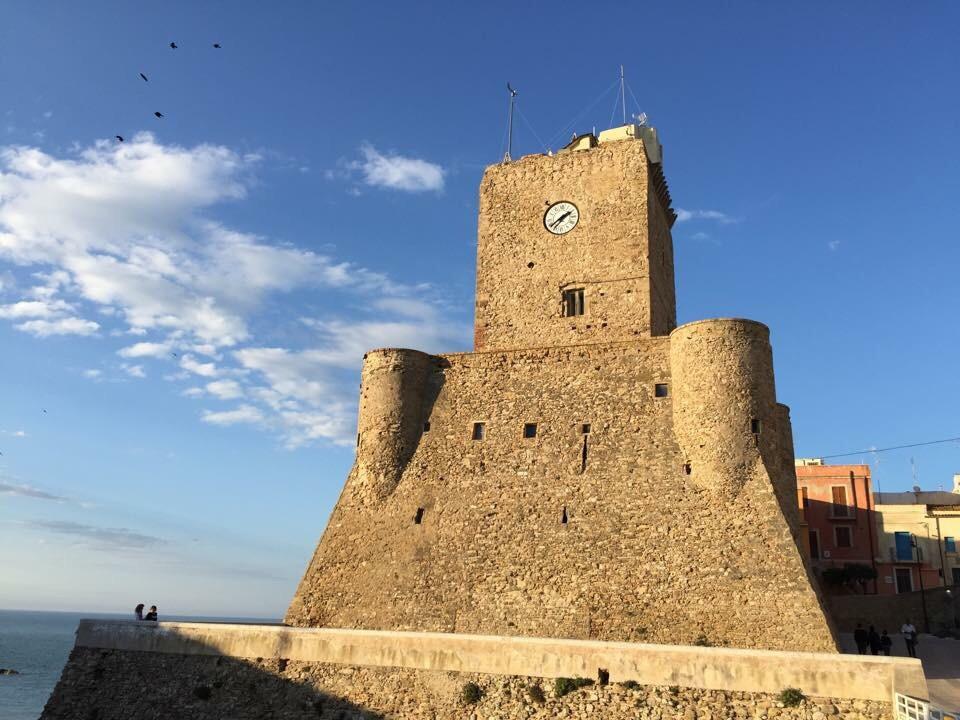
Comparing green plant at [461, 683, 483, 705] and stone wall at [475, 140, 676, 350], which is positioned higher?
stone wall at [475, 140, 676, 350]

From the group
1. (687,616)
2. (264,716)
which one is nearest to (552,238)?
(687,616)

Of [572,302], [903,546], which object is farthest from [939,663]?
[903,546]

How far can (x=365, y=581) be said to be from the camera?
1989cm

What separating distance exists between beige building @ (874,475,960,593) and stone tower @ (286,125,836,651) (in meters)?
17.0

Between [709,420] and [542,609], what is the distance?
6.15m

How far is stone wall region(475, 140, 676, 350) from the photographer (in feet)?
77.4

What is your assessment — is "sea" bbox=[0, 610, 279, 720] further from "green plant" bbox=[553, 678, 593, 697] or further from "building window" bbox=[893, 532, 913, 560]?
"building window" bbox=[893, 532, 913, 560]

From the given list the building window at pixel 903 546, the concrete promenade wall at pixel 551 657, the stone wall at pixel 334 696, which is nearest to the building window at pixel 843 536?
the building window at pixel 903 546

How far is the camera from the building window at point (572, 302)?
2409 cm

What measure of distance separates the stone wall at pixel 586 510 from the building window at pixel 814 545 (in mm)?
14261

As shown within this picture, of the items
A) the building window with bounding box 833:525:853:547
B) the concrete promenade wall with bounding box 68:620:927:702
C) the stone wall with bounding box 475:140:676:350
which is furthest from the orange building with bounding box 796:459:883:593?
the concrete promenade wall with bounding box 68:620:927:702

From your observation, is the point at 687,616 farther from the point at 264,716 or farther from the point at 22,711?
the point at 22,711

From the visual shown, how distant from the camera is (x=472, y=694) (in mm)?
14586

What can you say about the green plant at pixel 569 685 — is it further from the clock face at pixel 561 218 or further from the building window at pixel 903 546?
the building window at pixel 903 546
